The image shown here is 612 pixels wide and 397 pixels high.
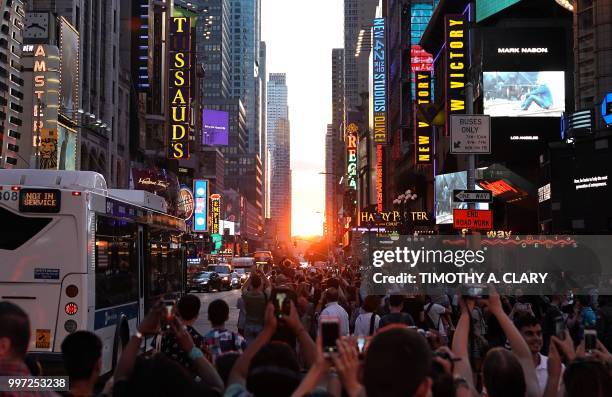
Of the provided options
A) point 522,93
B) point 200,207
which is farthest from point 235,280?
point 200,207

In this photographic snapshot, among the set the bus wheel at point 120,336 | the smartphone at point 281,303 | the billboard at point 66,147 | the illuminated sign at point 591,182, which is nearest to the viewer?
the smartphone at point 281,303

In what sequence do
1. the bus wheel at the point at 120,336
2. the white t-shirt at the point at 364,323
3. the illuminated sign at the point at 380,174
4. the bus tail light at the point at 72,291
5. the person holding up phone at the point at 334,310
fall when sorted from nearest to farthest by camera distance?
the white t-shirt at the point at 364,323
the person holding up phone at the point at 334,310
the bus tail light at the point at 72,291
the bus wheel at the point at 120,336
the illuminated sign at the point at 380,174

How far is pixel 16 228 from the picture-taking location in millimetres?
13125

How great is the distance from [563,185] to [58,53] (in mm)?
37993

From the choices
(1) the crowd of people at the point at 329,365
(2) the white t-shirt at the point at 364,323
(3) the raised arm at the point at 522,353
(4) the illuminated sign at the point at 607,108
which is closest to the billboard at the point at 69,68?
(4) the illuminated sign at the point at 607,108

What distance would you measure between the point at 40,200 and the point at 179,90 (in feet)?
250

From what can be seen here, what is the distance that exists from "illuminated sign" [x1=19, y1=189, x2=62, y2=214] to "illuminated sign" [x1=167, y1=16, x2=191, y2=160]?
73.4 meters

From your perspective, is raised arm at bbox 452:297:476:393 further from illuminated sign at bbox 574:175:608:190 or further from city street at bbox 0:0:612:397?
illuminated sign at bbox 574:175:608:190

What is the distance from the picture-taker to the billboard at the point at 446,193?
54.5 meters

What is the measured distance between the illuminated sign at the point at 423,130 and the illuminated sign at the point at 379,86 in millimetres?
42439

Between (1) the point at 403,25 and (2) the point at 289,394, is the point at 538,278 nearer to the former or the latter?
(2) the point at 289,394

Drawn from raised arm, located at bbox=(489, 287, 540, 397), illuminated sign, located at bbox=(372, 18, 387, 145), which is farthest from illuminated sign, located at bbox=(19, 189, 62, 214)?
illuminated sign, located at bbox=(372, 18, 387, 145)

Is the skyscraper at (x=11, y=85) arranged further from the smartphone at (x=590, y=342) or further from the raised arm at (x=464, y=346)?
the smartphone at (x=590, y=342)

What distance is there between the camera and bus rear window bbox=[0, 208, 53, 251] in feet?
43.0
